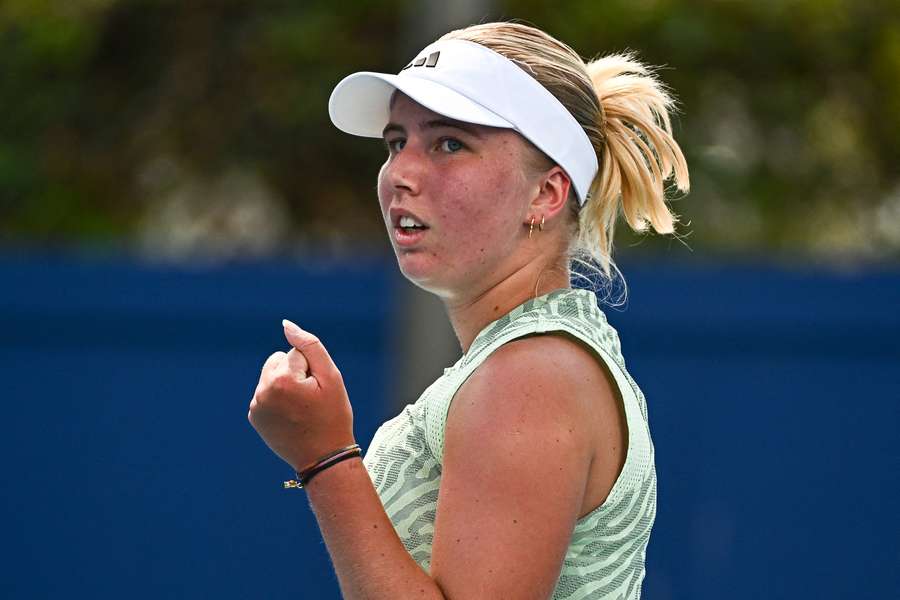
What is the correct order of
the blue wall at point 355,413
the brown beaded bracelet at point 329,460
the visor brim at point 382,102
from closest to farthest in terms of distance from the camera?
1. the brown beaded bracelet at point 329,460
2. the visor brim at point 382,102
3. the blue wall at point 355,413

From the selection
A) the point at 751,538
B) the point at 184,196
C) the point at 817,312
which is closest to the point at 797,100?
the point at 817,312

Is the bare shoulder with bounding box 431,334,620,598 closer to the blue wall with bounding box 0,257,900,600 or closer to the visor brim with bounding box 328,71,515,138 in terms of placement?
the visor brim with bounding box 328,71,515,138

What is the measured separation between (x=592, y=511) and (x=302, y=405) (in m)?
0.43

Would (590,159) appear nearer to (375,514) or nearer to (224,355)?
(375,514)

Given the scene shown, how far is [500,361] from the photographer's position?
1813 mm

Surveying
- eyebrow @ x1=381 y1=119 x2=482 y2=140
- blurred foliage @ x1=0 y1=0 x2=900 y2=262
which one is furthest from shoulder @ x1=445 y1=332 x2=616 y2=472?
blurred foliage @ x1=0 y1=0 x2=900 y2=262

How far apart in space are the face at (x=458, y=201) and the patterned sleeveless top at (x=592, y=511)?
0.10m

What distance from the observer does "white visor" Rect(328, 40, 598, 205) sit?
1.99m

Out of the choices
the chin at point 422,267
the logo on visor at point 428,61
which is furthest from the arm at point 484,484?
the logo on visor at point 428,61

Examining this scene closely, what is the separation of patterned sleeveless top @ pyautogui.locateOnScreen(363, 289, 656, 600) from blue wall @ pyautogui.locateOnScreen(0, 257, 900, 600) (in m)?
3.54

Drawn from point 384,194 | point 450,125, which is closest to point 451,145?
point 450,125

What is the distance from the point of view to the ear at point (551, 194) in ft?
6.69

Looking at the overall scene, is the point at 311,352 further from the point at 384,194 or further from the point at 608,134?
the point at 608,134

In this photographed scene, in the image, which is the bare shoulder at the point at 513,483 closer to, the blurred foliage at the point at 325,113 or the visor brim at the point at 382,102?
the visor brim at the point at 382,102
